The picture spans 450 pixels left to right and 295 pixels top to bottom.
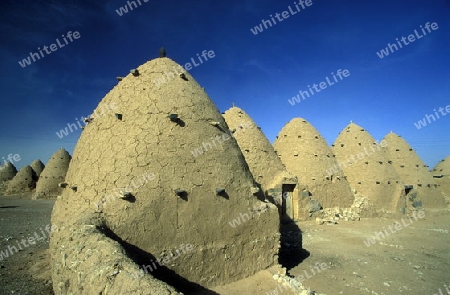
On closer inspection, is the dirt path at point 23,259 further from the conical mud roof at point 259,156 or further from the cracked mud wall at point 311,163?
the cracked mud wall at point 311,163

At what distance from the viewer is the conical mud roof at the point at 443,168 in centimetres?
2231

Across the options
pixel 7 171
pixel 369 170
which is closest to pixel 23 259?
pixel 369 170

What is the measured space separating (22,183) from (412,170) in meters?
34.5

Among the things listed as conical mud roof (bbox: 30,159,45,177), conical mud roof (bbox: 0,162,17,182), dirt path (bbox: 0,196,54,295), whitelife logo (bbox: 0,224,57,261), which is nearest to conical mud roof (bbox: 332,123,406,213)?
dirt path (bbox: 0,196,54,295)

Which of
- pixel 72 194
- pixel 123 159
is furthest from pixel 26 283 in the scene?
pixel 123 159

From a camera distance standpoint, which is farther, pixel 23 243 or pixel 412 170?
pixel 412 170

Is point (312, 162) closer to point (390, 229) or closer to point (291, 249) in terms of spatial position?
point (390, 229)

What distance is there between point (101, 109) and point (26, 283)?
4.15m

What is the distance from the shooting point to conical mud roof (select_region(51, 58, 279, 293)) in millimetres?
4887

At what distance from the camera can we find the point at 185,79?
6855mm

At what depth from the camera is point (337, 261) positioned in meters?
8.30

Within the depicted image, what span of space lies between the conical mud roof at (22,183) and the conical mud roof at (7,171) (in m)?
5.99

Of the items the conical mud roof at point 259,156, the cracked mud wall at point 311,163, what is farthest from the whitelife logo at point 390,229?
the conical mud roof at point 259,156

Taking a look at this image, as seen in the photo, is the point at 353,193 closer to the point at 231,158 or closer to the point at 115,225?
the point at 231,158
